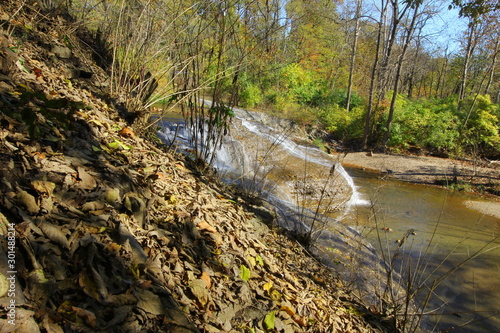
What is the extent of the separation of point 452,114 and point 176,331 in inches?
794

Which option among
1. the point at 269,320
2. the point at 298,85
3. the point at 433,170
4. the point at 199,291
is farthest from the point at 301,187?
the point at 298,85

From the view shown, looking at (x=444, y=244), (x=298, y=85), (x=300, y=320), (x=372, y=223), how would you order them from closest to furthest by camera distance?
1. (x=300, y=320)
2. (x=444, y=244)
3. (x=372, y=223)
4. (x=298, y=85)

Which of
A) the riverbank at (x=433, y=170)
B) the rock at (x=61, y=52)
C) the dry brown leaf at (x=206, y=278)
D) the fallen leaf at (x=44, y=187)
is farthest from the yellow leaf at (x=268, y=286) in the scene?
the riverbank at (x=433, y=170)

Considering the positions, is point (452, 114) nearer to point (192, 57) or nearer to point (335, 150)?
point (335, 150)

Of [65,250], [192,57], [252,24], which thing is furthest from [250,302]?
[252,24]

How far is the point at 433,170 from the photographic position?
44.6ft

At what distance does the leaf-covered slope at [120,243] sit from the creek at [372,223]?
2.66 ft

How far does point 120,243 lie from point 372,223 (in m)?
6.02

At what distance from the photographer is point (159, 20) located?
4.28 metres

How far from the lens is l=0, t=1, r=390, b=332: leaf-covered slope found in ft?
4.52

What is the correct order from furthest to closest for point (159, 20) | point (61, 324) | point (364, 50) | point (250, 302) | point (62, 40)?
1. point (364, 50)
2. point (62, 40)
3. point (159, 20)
4. point (250, 302)
5. point (61, 324)

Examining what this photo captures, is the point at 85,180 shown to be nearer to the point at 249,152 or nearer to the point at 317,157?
the point at 249,152

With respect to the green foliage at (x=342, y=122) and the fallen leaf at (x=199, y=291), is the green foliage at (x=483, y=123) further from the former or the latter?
the fallen leaf at (x=199, y=291)

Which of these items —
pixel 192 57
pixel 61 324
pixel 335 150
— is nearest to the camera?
pixel 61 324
